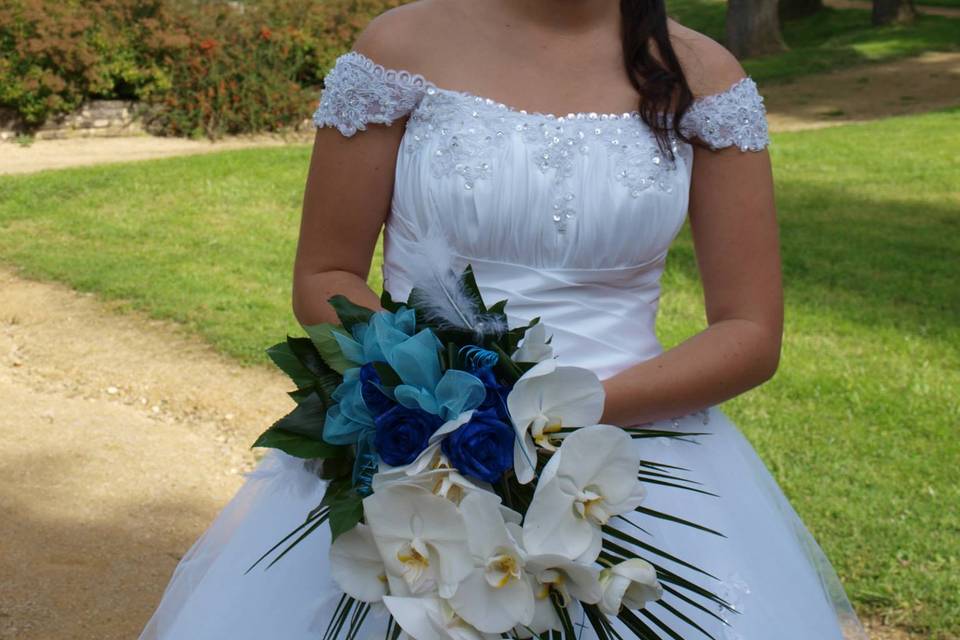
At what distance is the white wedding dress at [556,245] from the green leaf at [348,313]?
1.15ft

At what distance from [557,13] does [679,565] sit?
3.42ft

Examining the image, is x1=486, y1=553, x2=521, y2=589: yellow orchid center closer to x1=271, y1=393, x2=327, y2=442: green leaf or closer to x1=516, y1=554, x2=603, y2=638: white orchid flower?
x1=516, y1=554, x2=603, y2=638: white orchid flower

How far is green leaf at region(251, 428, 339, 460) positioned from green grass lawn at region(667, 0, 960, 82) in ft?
69.4

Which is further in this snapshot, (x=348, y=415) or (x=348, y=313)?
(x=348, y=313)

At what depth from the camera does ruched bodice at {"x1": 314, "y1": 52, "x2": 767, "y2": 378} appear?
213cm

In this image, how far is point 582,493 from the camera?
5.02 feet

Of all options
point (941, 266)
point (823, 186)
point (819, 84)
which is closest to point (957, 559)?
point (941, 266)

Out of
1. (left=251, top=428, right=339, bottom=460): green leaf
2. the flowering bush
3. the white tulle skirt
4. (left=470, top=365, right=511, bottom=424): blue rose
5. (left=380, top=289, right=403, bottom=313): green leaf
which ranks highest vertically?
(left=380, top=289, right=403, bottom=313): green leaf

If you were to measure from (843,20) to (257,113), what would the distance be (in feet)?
61.7

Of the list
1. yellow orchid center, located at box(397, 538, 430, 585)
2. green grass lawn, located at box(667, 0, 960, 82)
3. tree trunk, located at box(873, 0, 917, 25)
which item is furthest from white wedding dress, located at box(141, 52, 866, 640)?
tree trunk, located at box(873, 0, 917, 25)

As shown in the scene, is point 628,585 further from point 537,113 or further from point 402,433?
point 537,113

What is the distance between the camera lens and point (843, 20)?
29469 mm

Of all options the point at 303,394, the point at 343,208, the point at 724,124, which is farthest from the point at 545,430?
the point at 724,124

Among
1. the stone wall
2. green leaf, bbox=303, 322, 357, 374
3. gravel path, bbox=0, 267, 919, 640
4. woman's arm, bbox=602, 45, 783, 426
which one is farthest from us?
the stone wall
